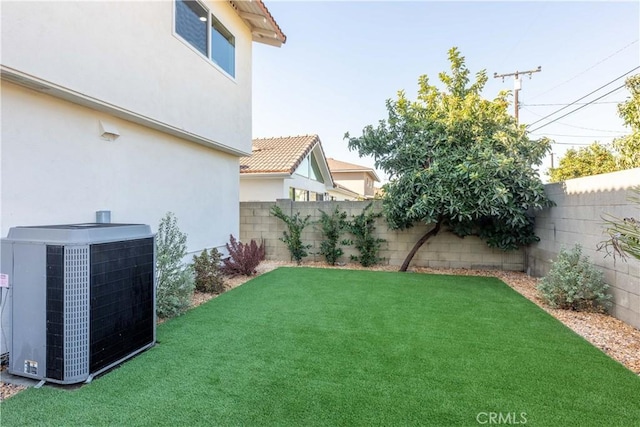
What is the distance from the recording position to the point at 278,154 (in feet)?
43.5

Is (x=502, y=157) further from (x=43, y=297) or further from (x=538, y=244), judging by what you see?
(x=43, y=297)

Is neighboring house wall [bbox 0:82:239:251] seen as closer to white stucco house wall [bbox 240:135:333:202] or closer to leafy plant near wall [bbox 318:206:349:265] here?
leafy plant near wall [bbox 318:206:349:265]

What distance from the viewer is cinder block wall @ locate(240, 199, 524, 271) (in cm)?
760

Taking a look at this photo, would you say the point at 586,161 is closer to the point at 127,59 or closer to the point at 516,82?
the point at 516,82

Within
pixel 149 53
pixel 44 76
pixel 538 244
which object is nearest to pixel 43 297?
pixel 44 76

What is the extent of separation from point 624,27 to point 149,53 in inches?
459

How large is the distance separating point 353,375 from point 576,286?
3944 mm

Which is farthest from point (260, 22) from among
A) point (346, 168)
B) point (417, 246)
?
point (346, 168)

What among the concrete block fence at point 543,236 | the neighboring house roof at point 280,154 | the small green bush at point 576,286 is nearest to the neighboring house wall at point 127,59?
the concrete block fence at point 543,236

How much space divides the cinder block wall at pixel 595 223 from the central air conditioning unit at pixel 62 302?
600 cm

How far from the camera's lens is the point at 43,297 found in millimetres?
2623

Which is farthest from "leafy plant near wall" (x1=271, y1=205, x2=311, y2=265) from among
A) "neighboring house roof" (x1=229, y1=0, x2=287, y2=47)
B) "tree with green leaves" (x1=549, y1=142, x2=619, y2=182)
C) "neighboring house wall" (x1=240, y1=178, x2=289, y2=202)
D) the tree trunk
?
"tree with green leaves" (x1=549, y1=142, x2=619, y2=182)

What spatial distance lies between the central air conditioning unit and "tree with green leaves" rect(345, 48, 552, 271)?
5312 mm

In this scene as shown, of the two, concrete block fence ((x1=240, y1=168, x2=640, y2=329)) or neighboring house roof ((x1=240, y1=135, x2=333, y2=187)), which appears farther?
neighboring house roof ((x1=240, y1=135, x2=333, y2=187))
